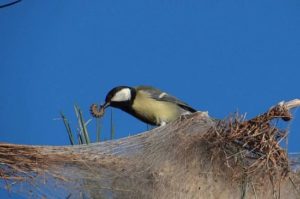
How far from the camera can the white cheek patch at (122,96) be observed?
2.98 m

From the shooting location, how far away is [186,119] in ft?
6.93

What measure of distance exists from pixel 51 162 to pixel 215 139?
1.72 ft

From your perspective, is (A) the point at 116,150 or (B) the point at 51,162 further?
(A) the point at 116,150

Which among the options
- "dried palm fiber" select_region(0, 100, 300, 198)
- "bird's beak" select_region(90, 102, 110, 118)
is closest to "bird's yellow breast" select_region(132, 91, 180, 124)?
"bird's beak" select_region(90, 102, 110, 118)

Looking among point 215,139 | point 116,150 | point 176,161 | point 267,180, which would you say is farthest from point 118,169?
point 267,180

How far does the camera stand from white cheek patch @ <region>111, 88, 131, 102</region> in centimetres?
298

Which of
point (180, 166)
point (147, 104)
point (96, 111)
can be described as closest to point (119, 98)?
point (147, 104)

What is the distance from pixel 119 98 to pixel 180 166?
103 centimetres

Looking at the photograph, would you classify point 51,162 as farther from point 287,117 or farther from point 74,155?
point 287,117

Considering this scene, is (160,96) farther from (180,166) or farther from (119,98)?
(180,166)

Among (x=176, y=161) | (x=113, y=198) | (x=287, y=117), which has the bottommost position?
(x=113, y=198)

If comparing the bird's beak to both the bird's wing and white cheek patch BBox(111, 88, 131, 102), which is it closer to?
white cheek patch BBox(111, 88, 131, 102)

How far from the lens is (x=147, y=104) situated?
3.07 metres

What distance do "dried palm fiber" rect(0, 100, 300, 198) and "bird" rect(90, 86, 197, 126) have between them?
934mm
